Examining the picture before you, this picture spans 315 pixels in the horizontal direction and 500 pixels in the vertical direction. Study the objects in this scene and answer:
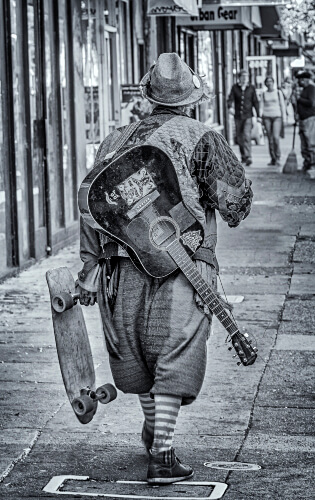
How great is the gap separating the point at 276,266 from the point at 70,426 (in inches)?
220

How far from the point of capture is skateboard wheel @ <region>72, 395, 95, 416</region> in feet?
17.2

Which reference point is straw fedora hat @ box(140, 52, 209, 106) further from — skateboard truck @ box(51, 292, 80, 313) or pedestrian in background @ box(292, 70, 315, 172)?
pedestrian in background @ box(292, 70, 315, 172)

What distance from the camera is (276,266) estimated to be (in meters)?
11.4

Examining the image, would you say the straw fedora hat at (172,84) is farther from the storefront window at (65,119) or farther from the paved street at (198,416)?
the storefront window at (65,119)

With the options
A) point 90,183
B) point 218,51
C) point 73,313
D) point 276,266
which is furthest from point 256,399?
point 218,51

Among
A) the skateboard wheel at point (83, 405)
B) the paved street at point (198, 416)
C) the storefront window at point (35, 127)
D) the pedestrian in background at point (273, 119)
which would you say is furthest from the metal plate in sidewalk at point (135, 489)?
the pedestrian in background at point (273, 119)

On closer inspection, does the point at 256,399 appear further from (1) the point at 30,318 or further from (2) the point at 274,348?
(1) the point at 30,318

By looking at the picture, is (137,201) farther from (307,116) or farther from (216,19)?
(216,19)

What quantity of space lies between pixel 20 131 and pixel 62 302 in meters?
6.47

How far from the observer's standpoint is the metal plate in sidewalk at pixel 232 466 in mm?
5348

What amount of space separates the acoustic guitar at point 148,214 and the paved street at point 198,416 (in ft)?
2.08

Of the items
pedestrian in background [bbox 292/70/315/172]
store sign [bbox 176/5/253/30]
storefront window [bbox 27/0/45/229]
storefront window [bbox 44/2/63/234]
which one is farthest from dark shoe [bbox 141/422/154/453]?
store sign [bbox 176/5/253/30]

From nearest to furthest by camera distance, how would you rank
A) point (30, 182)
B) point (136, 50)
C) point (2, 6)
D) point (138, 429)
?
point (138, 429) < point (2, 6) < point (30, 182) < point (136, 50)

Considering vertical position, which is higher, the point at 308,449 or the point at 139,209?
the point at 139,209
